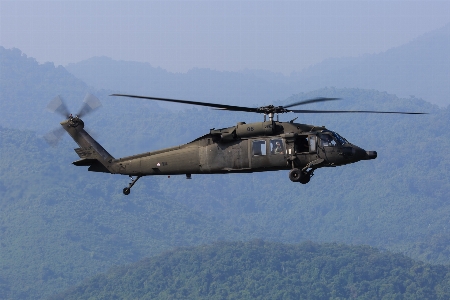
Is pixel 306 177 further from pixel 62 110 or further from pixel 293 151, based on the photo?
pixel 62 110

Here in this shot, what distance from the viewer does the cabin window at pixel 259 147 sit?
167 ft

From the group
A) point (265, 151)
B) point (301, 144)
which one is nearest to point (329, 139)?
point (301, 144)

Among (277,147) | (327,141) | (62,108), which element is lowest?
(277,147)

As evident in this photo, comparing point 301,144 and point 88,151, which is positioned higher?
point 301,144

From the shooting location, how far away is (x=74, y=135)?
5859 centimetres

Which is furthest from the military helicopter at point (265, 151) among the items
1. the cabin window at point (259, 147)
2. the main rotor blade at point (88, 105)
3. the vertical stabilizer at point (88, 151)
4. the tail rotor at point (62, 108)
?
the main rotor blade at point (88, 105)

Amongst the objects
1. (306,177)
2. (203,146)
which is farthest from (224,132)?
(306,177)

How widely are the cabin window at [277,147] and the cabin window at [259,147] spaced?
Result: 18.6 inches

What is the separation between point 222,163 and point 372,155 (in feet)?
27.6

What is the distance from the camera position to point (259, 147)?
51062 millimetres

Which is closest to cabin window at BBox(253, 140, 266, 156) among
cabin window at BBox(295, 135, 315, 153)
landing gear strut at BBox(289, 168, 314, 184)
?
cabin window at BBox(295, 135, 315, 153)

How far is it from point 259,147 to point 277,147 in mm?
1039

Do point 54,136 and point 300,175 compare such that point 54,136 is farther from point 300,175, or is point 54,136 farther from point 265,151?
point 300,175

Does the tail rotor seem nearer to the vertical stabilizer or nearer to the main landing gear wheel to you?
the vertical stabilizer
